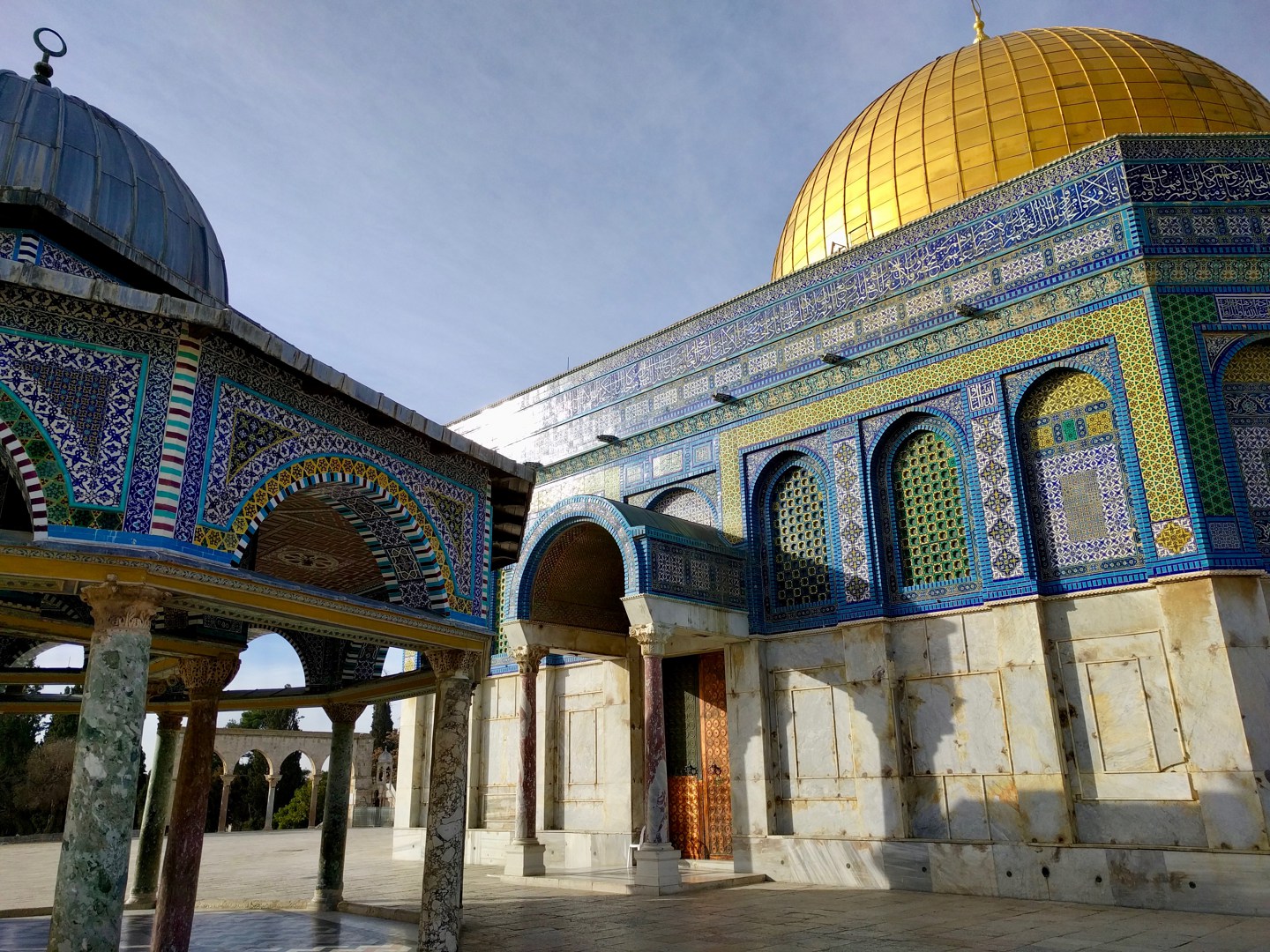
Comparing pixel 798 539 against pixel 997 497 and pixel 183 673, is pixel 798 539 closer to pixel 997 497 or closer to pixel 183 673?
pixel 997 497

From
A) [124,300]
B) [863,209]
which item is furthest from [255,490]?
[863,209]

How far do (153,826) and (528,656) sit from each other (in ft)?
16.0

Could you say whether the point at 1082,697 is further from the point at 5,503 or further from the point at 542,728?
the point at 5,503

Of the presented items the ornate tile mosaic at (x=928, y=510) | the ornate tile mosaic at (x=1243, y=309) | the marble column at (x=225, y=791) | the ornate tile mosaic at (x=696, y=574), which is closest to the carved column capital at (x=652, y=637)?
the ornate tile mosaic at (x=696, y=574)

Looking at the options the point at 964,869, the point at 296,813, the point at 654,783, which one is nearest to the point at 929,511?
the point at 964,869

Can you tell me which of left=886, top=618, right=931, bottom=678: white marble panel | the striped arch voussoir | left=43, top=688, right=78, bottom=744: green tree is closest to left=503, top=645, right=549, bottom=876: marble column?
left=886, top=618, right=931, bottom=678: white marble panel

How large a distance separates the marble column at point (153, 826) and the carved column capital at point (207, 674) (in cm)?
220

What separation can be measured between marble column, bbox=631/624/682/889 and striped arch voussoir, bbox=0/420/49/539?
711cm

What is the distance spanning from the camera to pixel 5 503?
279 inches

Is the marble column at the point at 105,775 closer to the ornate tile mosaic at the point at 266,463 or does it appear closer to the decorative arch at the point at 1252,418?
the ornate tile mosaic at the point at 266,463

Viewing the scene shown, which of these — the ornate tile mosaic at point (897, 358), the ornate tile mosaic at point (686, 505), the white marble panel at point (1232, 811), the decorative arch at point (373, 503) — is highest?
the ornate tile mosaic at point (897, 358)

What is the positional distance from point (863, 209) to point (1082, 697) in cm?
857

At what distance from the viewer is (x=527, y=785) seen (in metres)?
12.6

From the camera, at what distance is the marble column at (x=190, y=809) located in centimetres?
713
